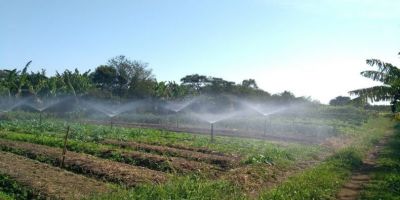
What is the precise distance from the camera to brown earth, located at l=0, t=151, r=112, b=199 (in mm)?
11717

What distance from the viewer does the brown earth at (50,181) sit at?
1172cm

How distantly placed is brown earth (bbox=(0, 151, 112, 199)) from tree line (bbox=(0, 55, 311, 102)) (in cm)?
3931

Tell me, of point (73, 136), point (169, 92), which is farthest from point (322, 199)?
point (169, 92)

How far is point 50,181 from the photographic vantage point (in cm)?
1298

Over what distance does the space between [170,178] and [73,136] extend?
13798mm

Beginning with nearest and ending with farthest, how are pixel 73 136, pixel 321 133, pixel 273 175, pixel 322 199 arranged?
1. pixel 322 199
2. pixel 273 175
3. pixel 73 136
4. pixel 321 133

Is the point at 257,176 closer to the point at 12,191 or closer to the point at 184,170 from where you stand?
the point at 184,170

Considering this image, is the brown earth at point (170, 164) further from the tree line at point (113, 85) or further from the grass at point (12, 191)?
the tree line at point (113, 85)

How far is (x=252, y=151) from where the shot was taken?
22.5 m

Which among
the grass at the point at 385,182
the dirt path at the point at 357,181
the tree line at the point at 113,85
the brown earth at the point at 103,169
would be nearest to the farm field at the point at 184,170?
the brown earth at the point at 103,169

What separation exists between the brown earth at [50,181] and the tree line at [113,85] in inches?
1547

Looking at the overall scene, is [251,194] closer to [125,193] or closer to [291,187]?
[291,187]

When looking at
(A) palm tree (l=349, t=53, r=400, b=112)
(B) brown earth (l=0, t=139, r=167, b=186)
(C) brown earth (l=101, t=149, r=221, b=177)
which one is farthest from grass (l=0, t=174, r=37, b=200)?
(A) palm tree (l=349, t=53, r=400, b=112)

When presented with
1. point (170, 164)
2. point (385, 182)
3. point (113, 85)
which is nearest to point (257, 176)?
point (170, 164)
